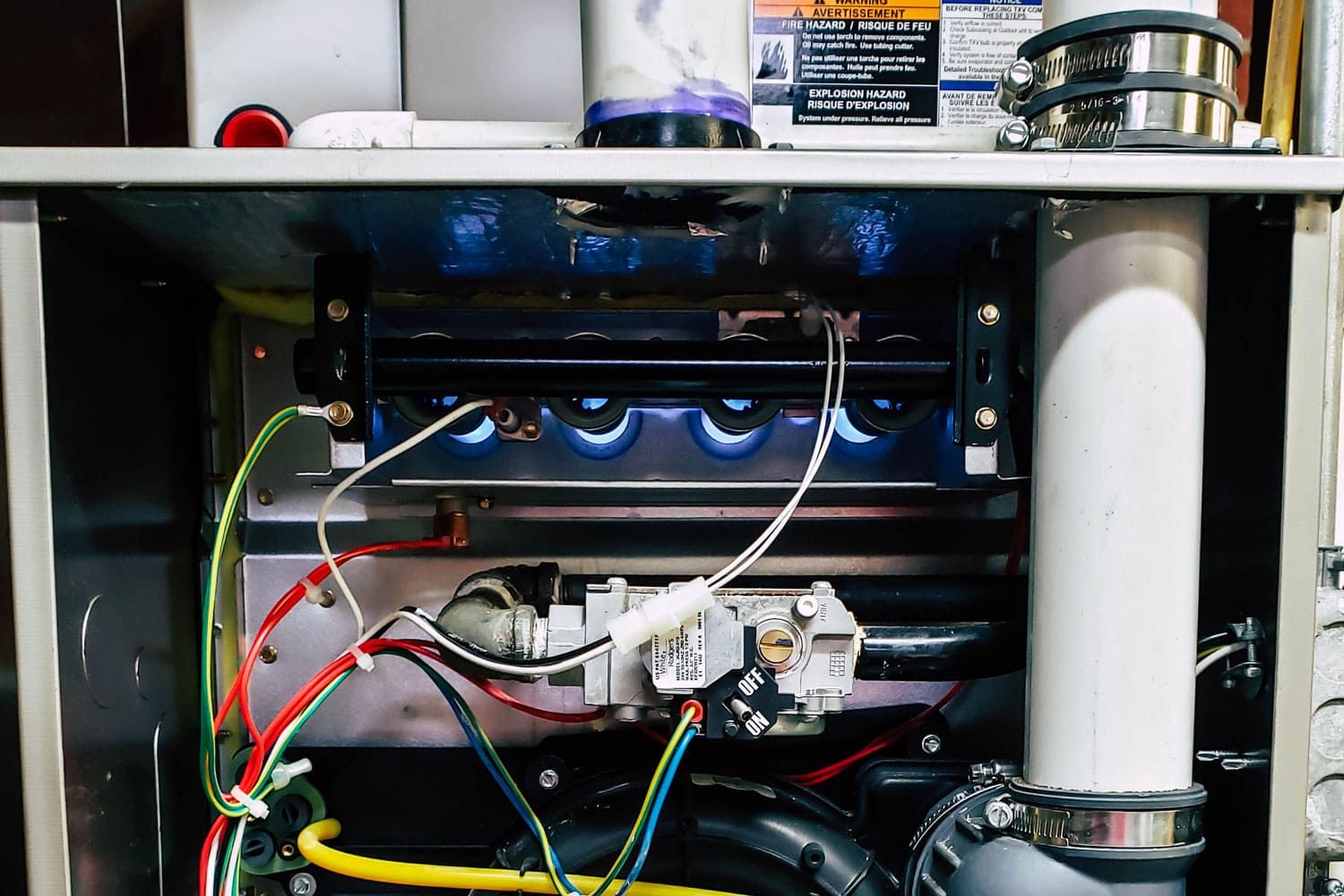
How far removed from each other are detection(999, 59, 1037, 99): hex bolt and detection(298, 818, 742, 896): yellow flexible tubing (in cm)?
67

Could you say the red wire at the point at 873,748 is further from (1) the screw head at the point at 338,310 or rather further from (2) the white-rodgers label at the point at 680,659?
(1) the screw head at the point at 338,310

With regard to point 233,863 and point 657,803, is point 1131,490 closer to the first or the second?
point 657,803

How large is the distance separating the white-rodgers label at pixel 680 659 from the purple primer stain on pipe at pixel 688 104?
1.16 ft

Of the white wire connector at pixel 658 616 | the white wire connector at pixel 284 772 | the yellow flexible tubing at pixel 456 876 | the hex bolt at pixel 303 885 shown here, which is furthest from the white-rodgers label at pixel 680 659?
the hex bolt at pixel 303 885

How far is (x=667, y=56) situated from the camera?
516 mm

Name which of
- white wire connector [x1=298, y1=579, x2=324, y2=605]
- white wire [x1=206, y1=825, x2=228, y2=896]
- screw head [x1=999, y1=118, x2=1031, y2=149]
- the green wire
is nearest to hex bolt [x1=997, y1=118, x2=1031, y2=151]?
screw head [x1=999, y1=118, x2=1031, y2=149]

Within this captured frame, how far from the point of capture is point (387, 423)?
0.75m

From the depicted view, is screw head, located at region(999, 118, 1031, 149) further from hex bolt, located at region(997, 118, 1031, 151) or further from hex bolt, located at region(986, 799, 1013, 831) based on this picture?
hex bolt, located at region(986, 799, 1013, 831)

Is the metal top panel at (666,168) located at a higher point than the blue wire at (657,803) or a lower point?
higher

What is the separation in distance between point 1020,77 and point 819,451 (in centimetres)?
30

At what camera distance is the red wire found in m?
0.79

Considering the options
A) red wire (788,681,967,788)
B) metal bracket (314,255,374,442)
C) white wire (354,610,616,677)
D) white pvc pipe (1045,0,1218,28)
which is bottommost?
red wire (788,681,967,788)

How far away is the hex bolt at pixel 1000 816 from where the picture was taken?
0.57 meters

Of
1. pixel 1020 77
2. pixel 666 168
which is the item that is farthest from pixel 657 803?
pixel 1020 77
